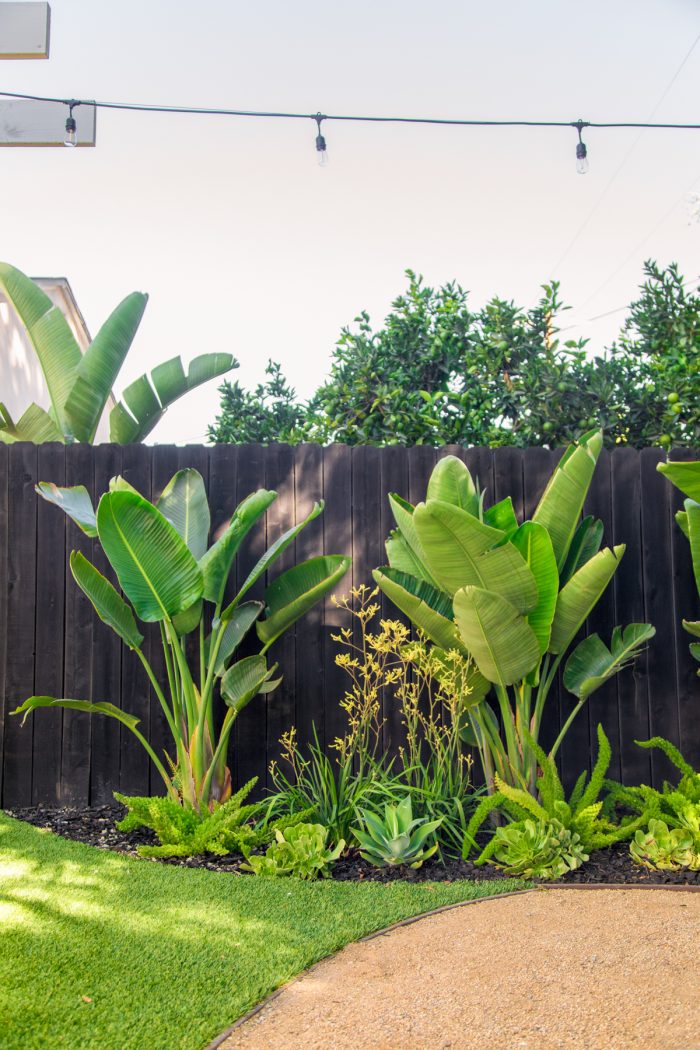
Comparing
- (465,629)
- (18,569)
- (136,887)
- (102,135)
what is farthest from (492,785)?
(102,135)

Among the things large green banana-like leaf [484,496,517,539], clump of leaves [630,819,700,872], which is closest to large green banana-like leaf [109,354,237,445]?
large green banana-like leaf [484,496,517,539]

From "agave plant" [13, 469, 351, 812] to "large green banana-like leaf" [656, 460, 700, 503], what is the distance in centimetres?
165

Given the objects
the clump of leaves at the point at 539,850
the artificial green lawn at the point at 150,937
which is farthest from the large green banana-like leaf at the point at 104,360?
the clump of leaves at the point at 539,850

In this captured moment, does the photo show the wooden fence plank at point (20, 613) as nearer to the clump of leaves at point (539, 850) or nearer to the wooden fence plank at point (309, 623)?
the wooden fence plank at point (309, 623)

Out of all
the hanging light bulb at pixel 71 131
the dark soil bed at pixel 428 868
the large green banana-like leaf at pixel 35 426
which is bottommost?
the dark soil bed at pixel 428 868

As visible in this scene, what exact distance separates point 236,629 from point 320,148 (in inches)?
130

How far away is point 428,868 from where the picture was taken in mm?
3779

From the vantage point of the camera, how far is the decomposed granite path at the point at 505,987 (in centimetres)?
225

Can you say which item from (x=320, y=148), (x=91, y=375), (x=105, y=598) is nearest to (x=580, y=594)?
(x=105, y=598)

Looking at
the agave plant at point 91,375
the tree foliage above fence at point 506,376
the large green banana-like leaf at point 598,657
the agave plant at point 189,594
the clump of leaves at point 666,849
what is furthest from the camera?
the tree foliage above fence at point 506,376

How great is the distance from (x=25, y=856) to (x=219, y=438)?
16.1ft

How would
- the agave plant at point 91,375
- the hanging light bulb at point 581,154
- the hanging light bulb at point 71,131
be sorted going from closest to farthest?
the hanging light bulb at point 71,131 < the hanging light bulb at point 581,154 < the agave plant at point 91,375

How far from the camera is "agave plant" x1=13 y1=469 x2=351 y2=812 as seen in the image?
3920 millimetres

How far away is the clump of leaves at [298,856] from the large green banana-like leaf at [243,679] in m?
0.69
